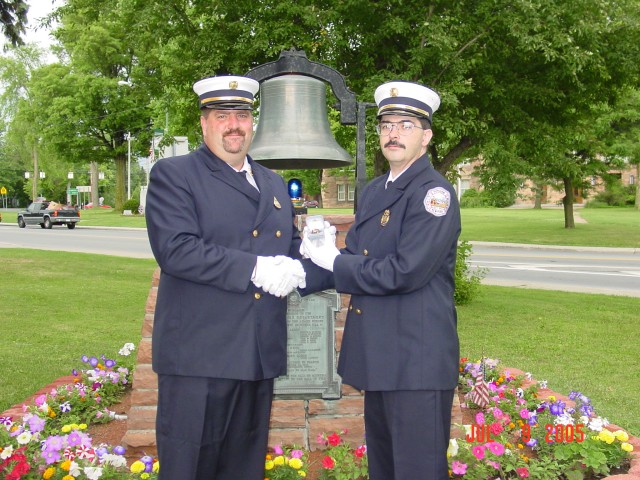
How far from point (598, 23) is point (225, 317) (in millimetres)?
7956

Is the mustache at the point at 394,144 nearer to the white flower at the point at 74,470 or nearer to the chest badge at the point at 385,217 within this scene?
the chest badge at the point at 385,217

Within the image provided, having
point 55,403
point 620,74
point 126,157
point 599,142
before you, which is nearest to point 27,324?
point 55,403

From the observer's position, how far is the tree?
1206cm

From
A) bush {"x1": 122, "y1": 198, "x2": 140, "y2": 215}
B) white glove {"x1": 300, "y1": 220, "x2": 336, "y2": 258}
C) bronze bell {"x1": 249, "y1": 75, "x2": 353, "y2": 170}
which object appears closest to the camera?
white glove {"x1": 300, "y1": 220, "x2": 336, "y2": 258}

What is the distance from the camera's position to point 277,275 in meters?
2.51

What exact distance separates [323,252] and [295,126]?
171 centimetres

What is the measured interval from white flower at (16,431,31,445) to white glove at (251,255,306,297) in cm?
186

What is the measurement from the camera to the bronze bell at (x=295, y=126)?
13.5ft

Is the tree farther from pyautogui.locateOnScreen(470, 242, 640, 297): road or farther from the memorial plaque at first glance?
the memorial plaque

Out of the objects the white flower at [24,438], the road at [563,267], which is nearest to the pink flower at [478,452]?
the white flower at [24,438]

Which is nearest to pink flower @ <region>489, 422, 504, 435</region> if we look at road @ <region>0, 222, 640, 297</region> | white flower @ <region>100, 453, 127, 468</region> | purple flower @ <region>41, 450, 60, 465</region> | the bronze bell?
the bronze bell

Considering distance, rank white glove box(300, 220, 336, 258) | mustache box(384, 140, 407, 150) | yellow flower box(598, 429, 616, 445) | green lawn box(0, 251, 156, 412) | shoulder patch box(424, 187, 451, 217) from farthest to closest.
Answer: green lawn box(0, 251, 156, 412) → yellow flower box(598, 429, 616, 445) → white glove box(300, 220, 336, 258) → mustache box(384, 140, 407, 150) → shoulder patch box(424, 187, 451, 217)

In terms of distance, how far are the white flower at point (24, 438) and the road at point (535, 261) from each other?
969 cm

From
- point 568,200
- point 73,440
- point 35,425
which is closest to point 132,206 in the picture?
point 568,200
